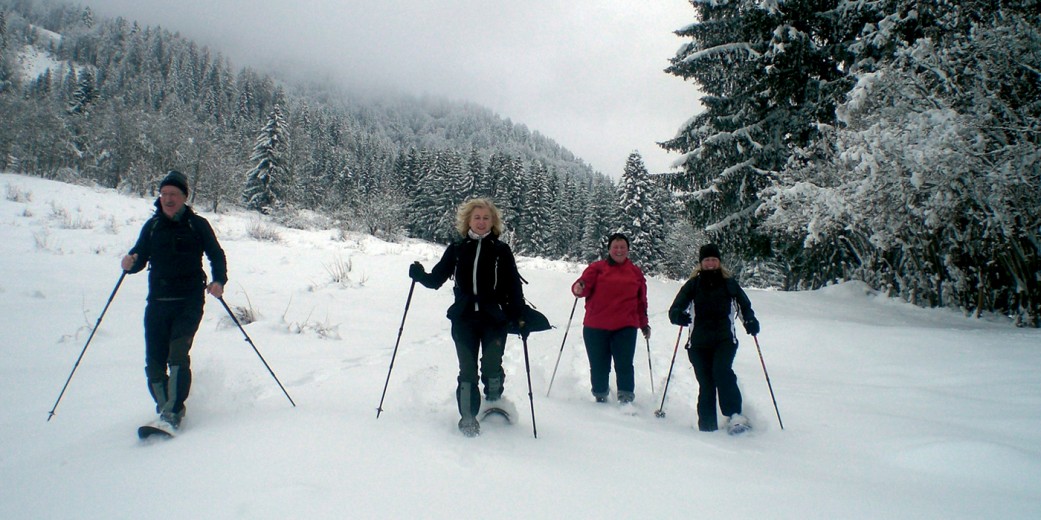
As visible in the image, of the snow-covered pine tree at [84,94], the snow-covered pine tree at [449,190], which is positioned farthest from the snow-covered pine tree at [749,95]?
the snow-covered pine tree at [84,94]

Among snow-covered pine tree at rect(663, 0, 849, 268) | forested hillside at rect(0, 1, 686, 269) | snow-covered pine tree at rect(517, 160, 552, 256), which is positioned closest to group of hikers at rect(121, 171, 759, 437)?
snow-covered pine tree at rect(663, 0, 849, 268)

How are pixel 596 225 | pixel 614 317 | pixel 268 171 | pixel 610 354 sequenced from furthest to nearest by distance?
pixel 596 225, pixel 268 171, pixel 610 354, pixel 614 317

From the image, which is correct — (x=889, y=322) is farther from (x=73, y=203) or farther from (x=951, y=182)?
(x=73, y=203)

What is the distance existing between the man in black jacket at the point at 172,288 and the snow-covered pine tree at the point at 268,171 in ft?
139

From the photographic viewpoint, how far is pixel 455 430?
3.50 meters

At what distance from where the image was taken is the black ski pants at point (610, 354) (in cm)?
502

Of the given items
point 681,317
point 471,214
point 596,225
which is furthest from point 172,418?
point 596,225

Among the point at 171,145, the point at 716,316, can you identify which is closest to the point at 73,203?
the point at 716,316

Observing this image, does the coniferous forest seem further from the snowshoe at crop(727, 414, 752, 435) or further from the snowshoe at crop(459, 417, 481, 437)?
the snowshoe at crop(459, 417, 481, 437)

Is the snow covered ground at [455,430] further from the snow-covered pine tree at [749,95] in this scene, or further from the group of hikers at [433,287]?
the snow-covered pine tree at [749,95]

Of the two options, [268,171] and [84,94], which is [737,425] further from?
[84,94]

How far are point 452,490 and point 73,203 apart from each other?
21.5 m

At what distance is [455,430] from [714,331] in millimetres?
2611

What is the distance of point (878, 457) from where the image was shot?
361 centimetres
